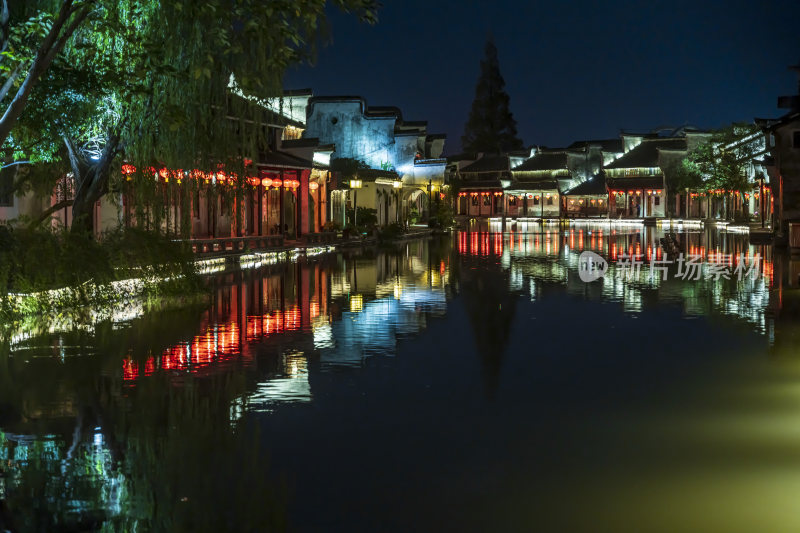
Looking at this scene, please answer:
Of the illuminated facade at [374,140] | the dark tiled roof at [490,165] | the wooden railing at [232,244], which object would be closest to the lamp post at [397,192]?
the illuminated facade at [374,140]

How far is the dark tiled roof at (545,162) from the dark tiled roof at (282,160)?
7138 cm

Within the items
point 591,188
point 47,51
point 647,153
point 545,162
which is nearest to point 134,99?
point 47,51

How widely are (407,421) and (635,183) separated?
97239 mm

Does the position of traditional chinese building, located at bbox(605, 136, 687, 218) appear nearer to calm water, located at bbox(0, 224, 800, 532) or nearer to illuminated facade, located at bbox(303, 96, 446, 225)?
illuminated facade, located at bbox(303, 96, 446, 225)

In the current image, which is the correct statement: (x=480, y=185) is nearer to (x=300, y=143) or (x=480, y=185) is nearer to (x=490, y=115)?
(x=490, y=115)

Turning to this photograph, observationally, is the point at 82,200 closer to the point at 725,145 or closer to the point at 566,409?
the point at 566,409

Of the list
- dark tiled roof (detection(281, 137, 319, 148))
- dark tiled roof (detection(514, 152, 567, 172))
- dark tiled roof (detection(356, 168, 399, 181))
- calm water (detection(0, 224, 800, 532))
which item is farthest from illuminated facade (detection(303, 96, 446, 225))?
calm water (detection(0, 224, 800, 532))

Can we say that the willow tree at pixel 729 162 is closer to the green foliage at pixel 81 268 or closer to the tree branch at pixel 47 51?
the green foliage at pixel 81 268

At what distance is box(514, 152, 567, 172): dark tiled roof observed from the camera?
4432 inches

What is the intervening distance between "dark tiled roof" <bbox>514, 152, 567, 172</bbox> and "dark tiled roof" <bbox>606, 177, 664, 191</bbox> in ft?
28.2

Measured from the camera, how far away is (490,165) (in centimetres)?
11538

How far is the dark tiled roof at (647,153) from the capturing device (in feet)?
338

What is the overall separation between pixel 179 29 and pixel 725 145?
213 ft

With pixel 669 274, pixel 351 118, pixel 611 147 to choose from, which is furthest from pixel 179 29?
pixel 611 147
